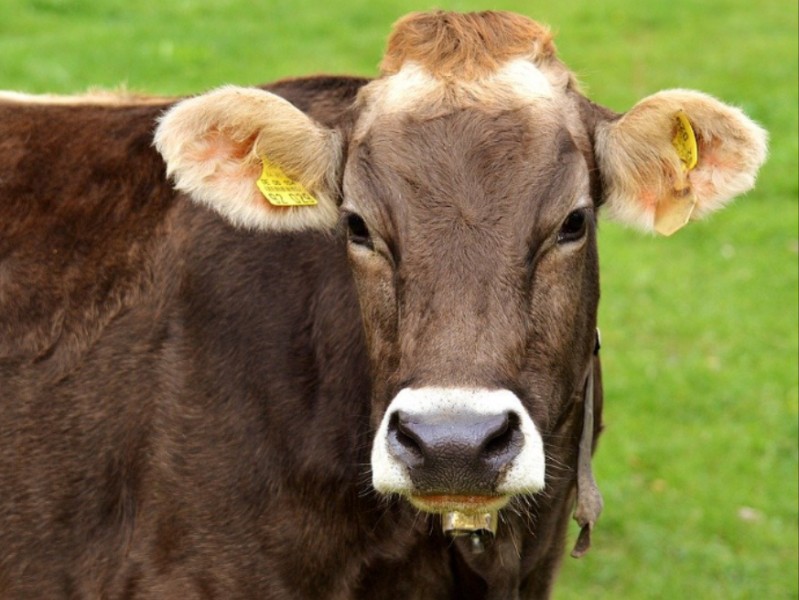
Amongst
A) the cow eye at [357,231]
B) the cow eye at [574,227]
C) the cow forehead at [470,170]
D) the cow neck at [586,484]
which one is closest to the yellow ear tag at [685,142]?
the cow forehead at [470,170]

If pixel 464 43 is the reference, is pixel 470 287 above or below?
below

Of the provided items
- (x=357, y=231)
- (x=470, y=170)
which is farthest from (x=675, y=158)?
(x=357, y=231)

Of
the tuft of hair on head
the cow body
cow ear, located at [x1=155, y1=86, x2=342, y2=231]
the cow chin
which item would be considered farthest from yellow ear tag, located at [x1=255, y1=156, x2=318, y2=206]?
the cow chin

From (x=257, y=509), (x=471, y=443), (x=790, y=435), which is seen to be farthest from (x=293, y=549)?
(x=790, y=435)

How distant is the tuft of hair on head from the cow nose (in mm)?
1277

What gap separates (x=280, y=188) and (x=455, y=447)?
53.3 inches

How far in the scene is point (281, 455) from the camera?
4.79 m

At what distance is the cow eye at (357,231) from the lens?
4441 mm

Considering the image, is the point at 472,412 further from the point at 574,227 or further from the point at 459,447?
the point at 574,227

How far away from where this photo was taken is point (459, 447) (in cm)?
379

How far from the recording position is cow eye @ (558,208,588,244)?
430 centimetres

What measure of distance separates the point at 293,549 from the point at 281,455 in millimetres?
318

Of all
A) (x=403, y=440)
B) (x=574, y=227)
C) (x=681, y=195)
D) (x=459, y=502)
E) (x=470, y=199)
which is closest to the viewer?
(x=403, y=440)

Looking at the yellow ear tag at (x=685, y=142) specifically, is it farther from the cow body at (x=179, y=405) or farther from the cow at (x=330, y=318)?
the cow body at (x=179, y=405)
